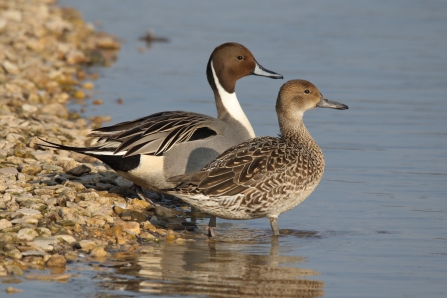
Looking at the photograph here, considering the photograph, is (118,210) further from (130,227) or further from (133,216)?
(130,227)

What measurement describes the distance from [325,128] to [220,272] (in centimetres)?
495

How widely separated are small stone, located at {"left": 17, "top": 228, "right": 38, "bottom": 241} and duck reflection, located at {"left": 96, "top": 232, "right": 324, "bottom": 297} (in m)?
0.71

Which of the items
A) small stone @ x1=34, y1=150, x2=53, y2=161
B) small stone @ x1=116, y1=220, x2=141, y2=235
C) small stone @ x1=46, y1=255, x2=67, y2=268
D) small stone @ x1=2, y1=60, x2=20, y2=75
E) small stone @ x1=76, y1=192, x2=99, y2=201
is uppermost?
small stone @ x1=2, y1=60, x2=20, y2=75

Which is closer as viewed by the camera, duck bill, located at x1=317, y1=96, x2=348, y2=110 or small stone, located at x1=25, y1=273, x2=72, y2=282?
small stone, located at x1=25, y1=273, x2=72, y2=282

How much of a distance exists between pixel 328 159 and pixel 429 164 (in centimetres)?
108

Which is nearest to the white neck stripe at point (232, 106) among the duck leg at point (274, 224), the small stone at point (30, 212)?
the duck leg at point (274, 224)

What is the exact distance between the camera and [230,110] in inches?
321

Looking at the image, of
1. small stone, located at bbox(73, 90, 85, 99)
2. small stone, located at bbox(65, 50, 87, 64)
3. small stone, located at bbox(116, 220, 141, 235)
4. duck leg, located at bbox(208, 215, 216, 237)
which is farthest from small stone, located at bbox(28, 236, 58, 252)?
small stone, located at bbox(65, 50, 87, 64)

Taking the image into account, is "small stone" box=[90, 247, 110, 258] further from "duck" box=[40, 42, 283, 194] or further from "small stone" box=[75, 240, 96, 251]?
"duck" box=[40, 42, 283, 194]

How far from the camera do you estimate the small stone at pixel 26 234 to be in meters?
5.95

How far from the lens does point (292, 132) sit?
286 inches

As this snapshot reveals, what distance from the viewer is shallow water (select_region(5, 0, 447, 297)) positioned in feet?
18.8

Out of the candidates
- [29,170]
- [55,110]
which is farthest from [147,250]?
[55,110]

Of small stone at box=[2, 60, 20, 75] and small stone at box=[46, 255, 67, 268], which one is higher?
small stone at box=[2, 60, 20, 75]
